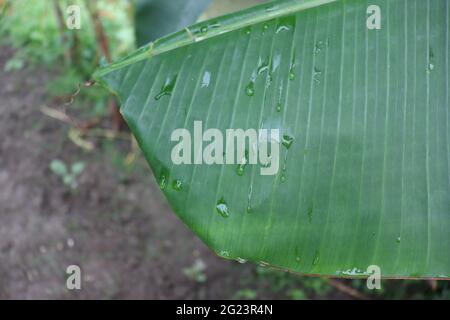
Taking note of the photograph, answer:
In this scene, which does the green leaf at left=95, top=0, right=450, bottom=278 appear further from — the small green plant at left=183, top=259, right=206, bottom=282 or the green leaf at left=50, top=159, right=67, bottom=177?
the green leaf at left=50, top=159, right=67, bottom=177

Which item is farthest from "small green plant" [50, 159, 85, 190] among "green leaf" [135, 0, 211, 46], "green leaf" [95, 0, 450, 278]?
"green leaf" [95, 0, 450, 278]

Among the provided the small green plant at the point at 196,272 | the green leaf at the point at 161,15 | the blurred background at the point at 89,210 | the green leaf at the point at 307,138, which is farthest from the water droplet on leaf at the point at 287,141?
the small green plant at the point at 196,272

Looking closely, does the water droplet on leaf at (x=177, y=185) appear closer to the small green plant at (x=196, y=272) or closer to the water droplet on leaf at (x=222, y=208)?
the water droplet on leaf at (x=222, y=208)

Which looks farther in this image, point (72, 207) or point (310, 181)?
point (72, 207)

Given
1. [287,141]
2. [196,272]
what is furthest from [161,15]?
[196,272]
